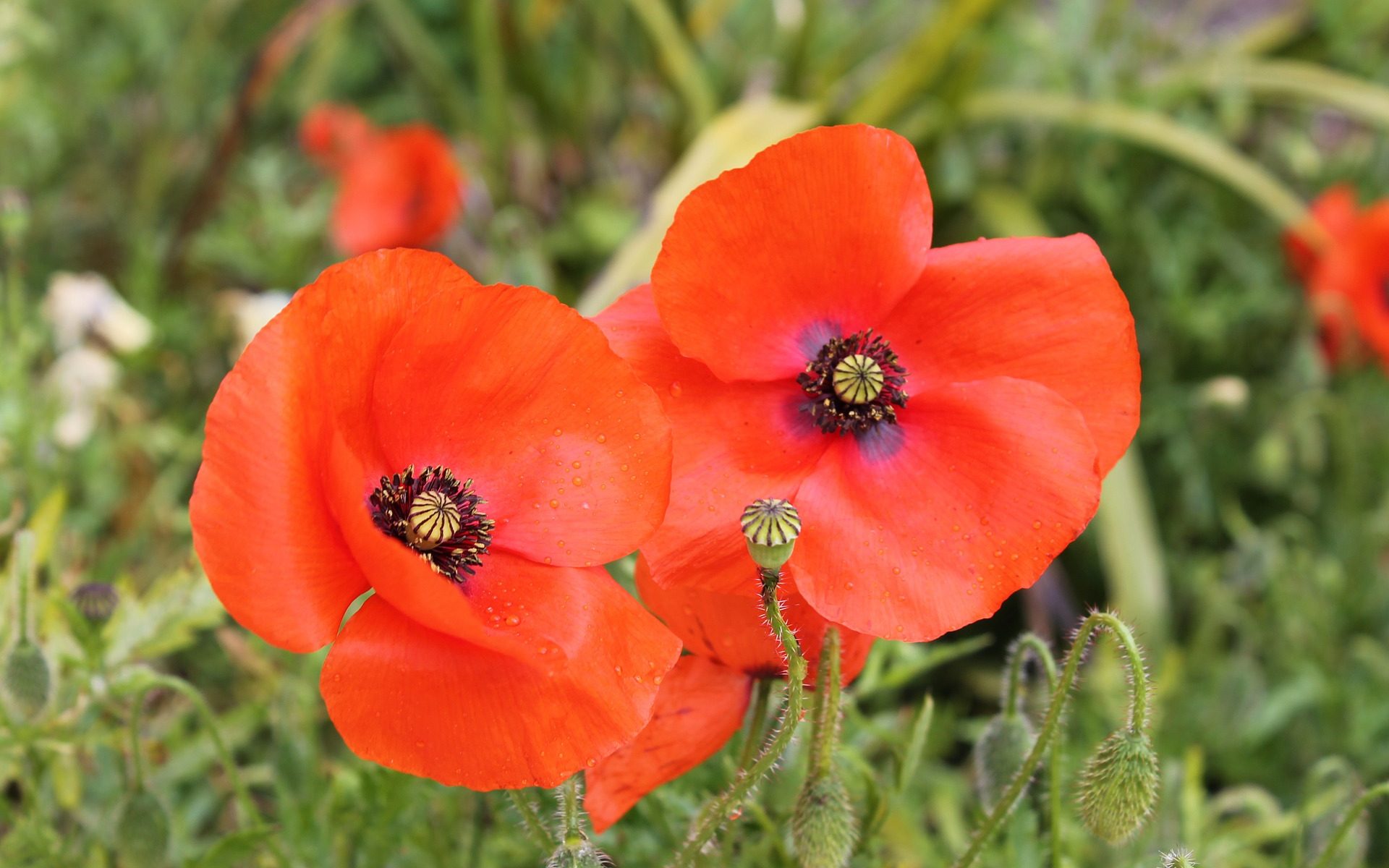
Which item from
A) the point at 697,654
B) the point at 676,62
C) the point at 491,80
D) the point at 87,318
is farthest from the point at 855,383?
the point at 491,80

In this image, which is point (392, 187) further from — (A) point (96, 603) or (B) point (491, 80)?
(A) point (96, 603)

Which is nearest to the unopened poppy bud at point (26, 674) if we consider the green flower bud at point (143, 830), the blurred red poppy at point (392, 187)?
the green flower bud at point (143, 830)

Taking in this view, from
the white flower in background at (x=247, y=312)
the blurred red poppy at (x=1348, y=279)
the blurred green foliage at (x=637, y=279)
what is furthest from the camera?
the blurred red poppy at (x=1348, y=279)

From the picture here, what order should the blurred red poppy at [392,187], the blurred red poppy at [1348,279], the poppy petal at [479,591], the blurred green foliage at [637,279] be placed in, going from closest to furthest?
1. the poppy petal at [479,591]
2. the blurred green foliage at [637,279]
3. the blurred red poppy at [1348,279]
4. the blurred red poppy at [392,187]

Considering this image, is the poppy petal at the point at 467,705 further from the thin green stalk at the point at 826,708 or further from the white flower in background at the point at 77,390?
the white flower in background at the point at 77,390

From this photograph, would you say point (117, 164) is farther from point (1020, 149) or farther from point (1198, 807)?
point (1198, 807)

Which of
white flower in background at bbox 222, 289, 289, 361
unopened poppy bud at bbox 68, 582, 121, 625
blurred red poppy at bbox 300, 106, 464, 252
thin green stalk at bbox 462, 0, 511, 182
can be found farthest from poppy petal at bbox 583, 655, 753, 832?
thin green stalk at bbox 462, 0, 511, 182

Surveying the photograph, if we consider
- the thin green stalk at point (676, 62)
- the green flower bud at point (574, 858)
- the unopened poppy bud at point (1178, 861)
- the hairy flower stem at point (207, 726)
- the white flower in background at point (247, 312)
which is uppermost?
the thin green stalk at point (676, 62)

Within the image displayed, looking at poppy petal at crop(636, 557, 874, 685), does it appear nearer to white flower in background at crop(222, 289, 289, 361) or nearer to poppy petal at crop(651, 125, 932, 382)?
poppy petal at crop(651, 125, 932, 382)
